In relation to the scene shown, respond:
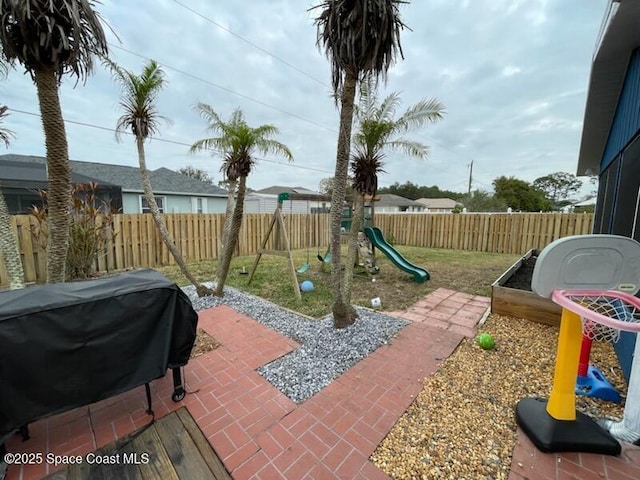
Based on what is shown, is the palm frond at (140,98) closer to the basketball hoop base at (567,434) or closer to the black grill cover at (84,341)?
the black grill cover at (84,341)

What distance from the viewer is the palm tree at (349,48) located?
279 cm

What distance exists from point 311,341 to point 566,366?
2.34 m

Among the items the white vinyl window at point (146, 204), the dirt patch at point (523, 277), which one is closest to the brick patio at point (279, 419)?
the dirt patch at point (523, 277)

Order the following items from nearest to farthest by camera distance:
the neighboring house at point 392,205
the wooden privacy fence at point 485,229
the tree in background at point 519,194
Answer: the wooden privacy fence at point 485,229 → the tree in background at point 519,194 → the neighboring house at point 392,205

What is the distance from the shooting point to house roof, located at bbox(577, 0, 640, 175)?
236cm

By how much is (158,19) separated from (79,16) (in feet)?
15.0

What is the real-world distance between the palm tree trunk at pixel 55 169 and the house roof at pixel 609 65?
5.21 meters

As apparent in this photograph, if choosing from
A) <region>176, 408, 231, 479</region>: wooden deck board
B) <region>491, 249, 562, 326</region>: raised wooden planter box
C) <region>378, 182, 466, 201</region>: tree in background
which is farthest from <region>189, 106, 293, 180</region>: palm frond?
<region>378, 182, 466, 201</region>: tree in background

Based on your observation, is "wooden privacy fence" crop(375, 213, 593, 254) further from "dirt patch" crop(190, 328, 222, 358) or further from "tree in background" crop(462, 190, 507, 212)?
"tree in background" crop(462, 190, 507, 212)

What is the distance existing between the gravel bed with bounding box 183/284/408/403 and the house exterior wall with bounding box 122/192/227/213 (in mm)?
11770

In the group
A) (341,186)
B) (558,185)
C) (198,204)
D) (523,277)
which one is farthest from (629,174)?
(558,185)

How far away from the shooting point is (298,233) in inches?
463

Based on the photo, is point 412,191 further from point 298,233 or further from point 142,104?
point 142,104

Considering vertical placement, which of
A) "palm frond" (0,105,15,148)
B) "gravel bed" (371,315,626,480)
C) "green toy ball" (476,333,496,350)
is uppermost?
"palm frond" (0,105,15,148)
